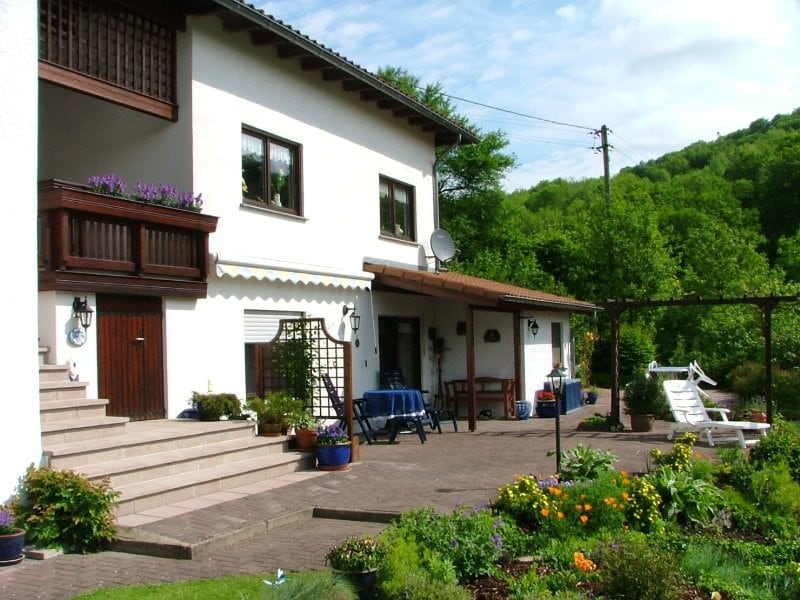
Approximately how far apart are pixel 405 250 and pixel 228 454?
29.1 feet

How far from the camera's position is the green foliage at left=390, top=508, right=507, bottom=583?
572 cm

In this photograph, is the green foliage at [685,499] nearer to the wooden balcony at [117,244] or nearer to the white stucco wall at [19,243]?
the white stucco wall at [19,243]

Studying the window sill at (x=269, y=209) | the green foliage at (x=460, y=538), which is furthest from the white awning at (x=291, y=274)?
the green foliage at (x=460, y=538)

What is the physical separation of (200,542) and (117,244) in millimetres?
4900

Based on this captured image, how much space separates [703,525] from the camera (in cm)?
753

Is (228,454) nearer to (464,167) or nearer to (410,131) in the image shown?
(410,131)

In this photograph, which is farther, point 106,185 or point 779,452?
point 106,185

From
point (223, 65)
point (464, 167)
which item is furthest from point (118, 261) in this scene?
point (464, 167)

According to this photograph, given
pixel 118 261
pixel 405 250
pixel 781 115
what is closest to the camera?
pixel 118 261

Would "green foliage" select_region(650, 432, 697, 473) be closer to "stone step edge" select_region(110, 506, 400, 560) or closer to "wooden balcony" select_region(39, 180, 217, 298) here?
"stone step edge" select_region(110, 506, 400, 560)

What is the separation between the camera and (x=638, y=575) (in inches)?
198

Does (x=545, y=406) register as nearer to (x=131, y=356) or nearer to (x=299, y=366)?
(x=299, y=366)

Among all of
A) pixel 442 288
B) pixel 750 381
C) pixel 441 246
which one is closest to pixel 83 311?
pixel 442 288

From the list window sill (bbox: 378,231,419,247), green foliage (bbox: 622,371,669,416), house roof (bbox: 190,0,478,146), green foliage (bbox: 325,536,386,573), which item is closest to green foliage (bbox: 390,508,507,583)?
green foliage (bbox: 325,536,386,573)
